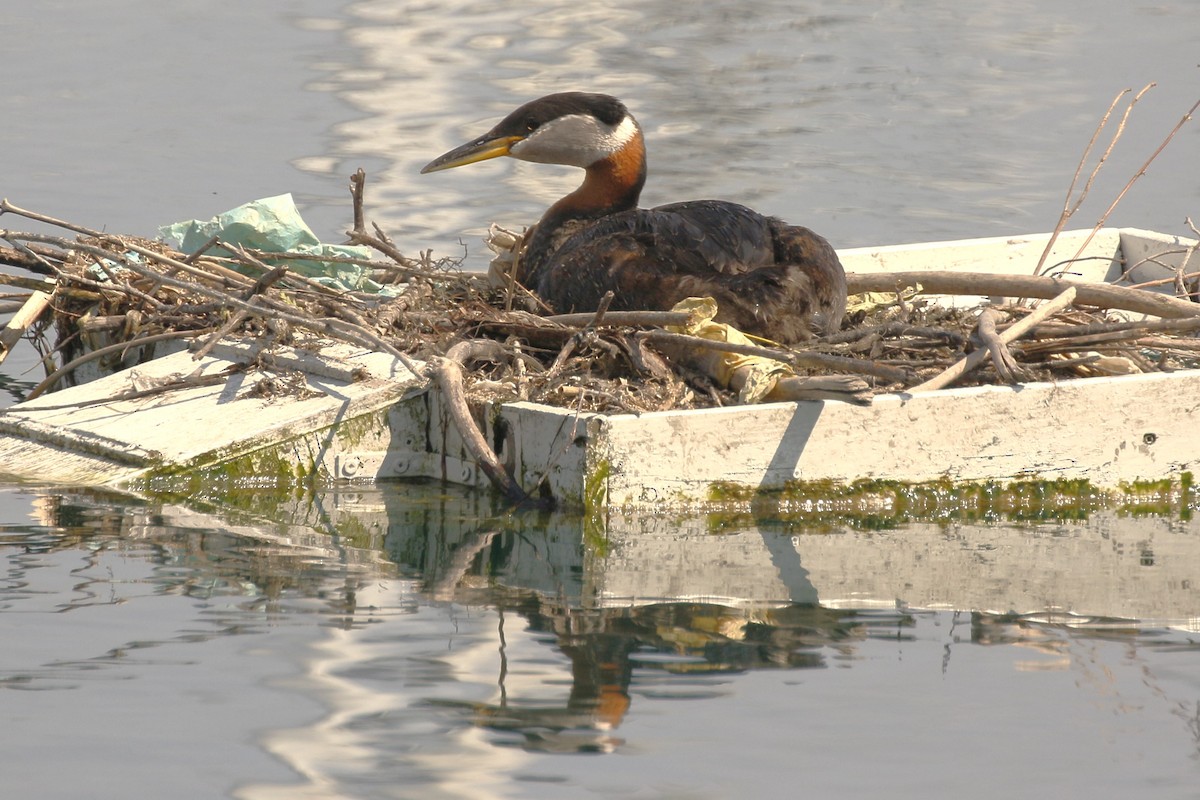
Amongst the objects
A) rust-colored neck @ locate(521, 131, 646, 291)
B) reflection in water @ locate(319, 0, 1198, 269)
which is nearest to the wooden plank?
rust-colored neck @ locate(521, 131, 646, 291)

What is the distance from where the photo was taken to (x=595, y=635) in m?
5.64

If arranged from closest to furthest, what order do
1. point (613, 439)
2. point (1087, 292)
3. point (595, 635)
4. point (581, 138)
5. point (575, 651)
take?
point (575, 651) → point (595, 635) → point (613, 439) → point (1087, 292) → point (581, 138)

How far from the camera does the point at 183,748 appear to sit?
15.3 ft

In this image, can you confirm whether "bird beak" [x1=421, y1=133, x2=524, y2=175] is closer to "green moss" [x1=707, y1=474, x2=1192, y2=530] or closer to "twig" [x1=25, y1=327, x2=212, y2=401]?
"twig" [x1=25, y1=327, x2=212, y2=401]

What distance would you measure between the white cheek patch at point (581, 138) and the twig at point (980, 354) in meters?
2.09

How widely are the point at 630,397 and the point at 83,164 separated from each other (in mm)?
10862

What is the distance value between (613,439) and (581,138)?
2.36 metres

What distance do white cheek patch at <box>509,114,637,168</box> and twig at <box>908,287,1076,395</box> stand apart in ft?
6.86

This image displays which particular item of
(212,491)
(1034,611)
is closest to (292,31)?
(212,491)

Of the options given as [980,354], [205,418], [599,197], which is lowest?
[205,418]

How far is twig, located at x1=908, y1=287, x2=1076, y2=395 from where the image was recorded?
7.43 metres

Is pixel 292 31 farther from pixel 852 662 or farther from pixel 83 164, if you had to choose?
pixel 852 662

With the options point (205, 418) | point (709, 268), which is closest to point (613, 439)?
point (709, 268)

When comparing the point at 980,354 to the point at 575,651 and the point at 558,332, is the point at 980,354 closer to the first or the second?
the point at 558,332
